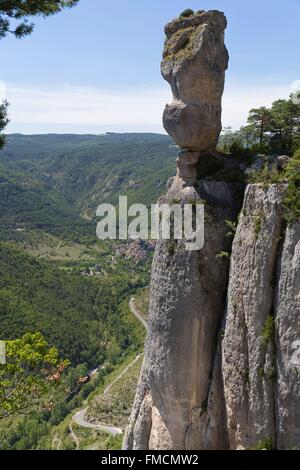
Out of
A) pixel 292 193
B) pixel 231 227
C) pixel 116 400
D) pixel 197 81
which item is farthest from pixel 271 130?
pixel 116 400

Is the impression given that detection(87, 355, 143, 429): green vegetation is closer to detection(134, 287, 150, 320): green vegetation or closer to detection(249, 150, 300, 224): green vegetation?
detection(134, 287, 150, 320): green vegetation

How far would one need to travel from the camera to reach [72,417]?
3871 inches

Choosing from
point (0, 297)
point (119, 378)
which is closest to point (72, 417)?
point (119, 378)

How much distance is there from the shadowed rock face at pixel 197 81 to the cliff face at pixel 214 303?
52mm

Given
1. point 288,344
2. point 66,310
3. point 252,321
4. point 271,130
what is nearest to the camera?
point 288,344

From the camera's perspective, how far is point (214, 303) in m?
22.3

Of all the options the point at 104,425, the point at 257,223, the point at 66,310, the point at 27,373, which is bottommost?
the point at 104,425

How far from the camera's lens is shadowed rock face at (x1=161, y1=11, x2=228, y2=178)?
23.8 metres

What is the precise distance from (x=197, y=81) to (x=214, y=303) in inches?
444

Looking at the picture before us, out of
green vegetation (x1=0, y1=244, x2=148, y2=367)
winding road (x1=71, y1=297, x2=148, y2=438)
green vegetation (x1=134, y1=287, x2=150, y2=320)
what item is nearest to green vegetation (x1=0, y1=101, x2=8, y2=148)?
winding road (x1=71, y1=297, x2=148, y2=438)

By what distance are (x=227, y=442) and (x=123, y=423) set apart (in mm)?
65501

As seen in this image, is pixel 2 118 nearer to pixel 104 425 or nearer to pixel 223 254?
pixel 223 254

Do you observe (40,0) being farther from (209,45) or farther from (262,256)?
(262,256)

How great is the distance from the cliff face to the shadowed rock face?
0.17 feet
